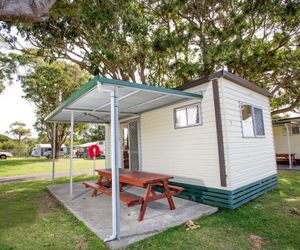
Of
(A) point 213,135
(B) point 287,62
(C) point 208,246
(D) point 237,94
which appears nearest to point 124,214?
(C) point 208,246

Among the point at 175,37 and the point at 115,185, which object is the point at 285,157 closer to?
the point at 175,37

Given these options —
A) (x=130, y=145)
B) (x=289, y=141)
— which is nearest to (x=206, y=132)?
(x=130, y=145)

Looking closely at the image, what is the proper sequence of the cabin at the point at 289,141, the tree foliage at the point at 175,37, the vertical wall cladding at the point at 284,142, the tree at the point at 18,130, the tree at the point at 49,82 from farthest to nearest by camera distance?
the tree at the point at 18,130 → the tree at the point at 49,82 → the vertical wall cladding at the point at 284,142 → the cabin at the point at 289,141 → the tree foliage at the point at 175,37

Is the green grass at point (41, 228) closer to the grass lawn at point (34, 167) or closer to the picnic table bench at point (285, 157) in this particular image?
the grass lawn at point (34, 167)

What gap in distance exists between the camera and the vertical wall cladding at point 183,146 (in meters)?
4.77

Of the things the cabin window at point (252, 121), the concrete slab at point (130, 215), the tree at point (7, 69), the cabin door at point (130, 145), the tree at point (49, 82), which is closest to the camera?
the concrete slab at point (130, 215)

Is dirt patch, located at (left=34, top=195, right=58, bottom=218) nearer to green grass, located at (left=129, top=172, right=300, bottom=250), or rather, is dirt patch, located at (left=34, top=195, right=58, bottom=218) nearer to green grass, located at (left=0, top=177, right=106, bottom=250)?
green grass, located at (left=0, top=177, right=106, bottom=250)

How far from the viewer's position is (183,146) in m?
5.46

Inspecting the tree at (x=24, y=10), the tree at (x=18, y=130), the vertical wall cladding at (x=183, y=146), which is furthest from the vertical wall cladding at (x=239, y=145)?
the tree at (x=18, y=130)

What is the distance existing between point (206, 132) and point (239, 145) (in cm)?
81

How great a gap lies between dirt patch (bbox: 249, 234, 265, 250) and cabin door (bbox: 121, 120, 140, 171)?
4604 millimetres

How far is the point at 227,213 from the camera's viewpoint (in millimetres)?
4250

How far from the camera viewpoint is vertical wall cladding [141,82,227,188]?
4770 mm

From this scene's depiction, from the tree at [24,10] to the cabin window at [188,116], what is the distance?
3619mm
